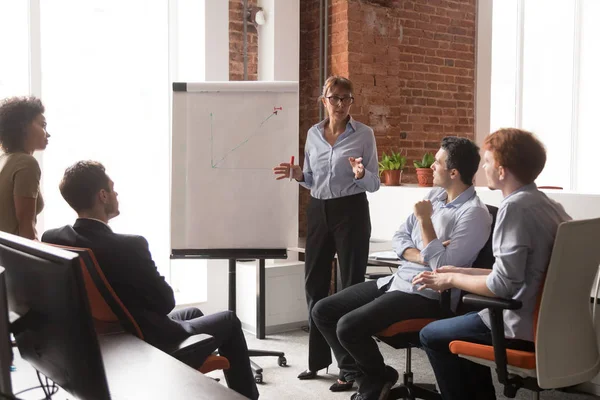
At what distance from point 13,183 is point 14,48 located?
1.98m

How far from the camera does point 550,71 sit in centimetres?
696

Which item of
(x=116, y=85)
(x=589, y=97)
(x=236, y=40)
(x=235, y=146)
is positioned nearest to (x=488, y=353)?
(x=235, y=146)

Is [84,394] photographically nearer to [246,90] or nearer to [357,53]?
[246,90]

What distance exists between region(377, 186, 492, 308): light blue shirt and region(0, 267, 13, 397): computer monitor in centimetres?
188

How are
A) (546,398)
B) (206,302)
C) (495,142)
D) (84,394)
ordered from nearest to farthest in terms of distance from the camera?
(84,394), (495,142), (546,398), (206,302)

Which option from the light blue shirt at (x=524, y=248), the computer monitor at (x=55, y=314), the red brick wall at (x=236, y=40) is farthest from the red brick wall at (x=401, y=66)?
the computer monitor at (x=55, y=314)

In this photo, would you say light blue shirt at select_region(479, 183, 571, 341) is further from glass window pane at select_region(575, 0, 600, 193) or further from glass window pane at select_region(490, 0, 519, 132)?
glass window pane at select_region(575, 0, 600, 193)

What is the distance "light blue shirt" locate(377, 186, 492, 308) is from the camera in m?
2.66

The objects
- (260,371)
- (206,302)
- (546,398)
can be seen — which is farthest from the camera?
(206,302)

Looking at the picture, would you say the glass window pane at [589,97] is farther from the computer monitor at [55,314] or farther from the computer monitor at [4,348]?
the computer monitor at [4,348]

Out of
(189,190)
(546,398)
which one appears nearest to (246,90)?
(189,190)

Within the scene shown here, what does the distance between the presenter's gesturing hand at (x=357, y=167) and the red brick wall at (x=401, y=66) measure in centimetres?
173

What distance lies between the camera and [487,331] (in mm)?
2389

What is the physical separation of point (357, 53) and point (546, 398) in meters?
2.91
